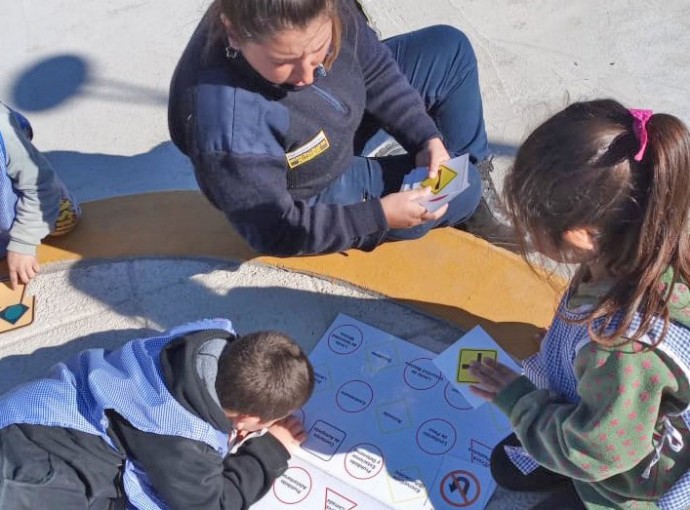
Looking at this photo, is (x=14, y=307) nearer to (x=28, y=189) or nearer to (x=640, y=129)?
(x=28, y=189)

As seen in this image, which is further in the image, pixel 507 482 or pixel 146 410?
pixel 507 482

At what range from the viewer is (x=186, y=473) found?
1.60 meters

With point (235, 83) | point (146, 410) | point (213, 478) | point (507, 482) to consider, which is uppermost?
point (235, 83)

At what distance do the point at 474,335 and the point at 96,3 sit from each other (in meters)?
2.30

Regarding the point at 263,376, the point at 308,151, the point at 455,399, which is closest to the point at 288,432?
the point at 263,376

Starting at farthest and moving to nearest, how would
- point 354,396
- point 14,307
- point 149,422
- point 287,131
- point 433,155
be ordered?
point 14,307, point 433,155, point 354,396, point 287,131, point 149,422

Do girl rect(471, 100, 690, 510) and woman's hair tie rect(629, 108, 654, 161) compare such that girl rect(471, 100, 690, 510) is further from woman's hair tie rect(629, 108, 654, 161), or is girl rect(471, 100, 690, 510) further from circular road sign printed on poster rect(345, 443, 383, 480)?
circular road sign printed on poster rect(345, 443, 383, 480)

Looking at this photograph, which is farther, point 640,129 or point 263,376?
point 263,376

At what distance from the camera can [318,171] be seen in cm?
186

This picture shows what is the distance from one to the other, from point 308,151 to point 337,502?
0.83 meters

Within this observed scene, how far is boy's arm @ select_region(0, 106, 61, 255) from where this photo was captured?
6.49 feet

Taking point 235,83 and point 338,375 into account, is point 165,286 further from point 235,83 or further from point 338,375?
point 235,83

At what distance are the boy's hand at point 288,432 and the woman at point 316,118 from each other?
424 millimetres

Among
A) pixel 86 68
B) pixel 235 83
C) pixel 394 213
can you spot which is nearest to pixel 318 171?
pixel 394 213
